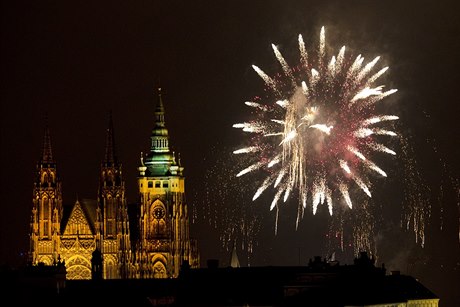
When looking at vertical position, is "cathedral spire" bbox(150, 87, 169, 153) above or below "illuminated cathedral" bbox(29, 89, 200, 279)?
above

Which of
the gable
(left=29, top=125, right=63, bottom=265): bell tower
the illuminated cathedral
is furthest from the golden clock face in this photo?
(left=29, top=125, right=63, bottom=265): bell tower

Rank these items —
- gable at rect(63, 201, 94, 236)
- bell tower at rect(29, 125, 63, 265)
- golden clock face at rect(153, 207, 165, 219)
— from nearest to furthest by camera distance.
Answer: bell tower at rect(29, 125, 63, 265), gable at rect(63, 201, 94, 236), golden clock face at rect(153, 207, 165, 219)

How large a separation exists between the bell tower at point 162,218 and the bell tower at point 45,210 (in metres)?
5.68

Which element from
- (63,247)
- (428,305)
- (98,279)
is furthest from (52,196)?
(428,305)

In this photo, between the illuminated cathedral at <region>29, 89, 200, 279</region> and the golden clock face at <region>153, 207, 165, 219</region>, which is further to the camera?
the golden clock face at <region>153, 207, 165, 219</region>

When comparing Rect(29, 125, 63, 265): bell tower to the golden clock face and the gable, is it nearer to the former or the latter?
the gable

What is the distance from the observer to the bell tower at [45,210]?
5453 inches

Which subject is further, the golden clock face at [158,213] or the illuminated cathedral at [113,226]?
the golden clock face at [158,213]

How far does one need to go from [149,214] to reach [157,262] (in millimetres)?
3517

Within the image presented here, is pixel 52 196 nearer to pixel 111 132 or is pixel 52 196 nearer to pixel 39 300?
pixel 111 132

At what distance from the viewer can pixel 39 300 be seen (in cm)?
10062

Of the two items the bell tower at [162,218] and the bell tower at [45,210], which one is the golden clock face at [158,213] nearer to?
the bell tower at [162,218]

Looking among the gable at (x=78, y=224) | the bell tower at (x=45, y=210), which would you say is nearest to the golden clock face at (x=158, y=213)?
the gable at (x=78, y=224)

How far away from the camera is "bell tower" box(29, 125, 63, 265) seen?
13850cm
